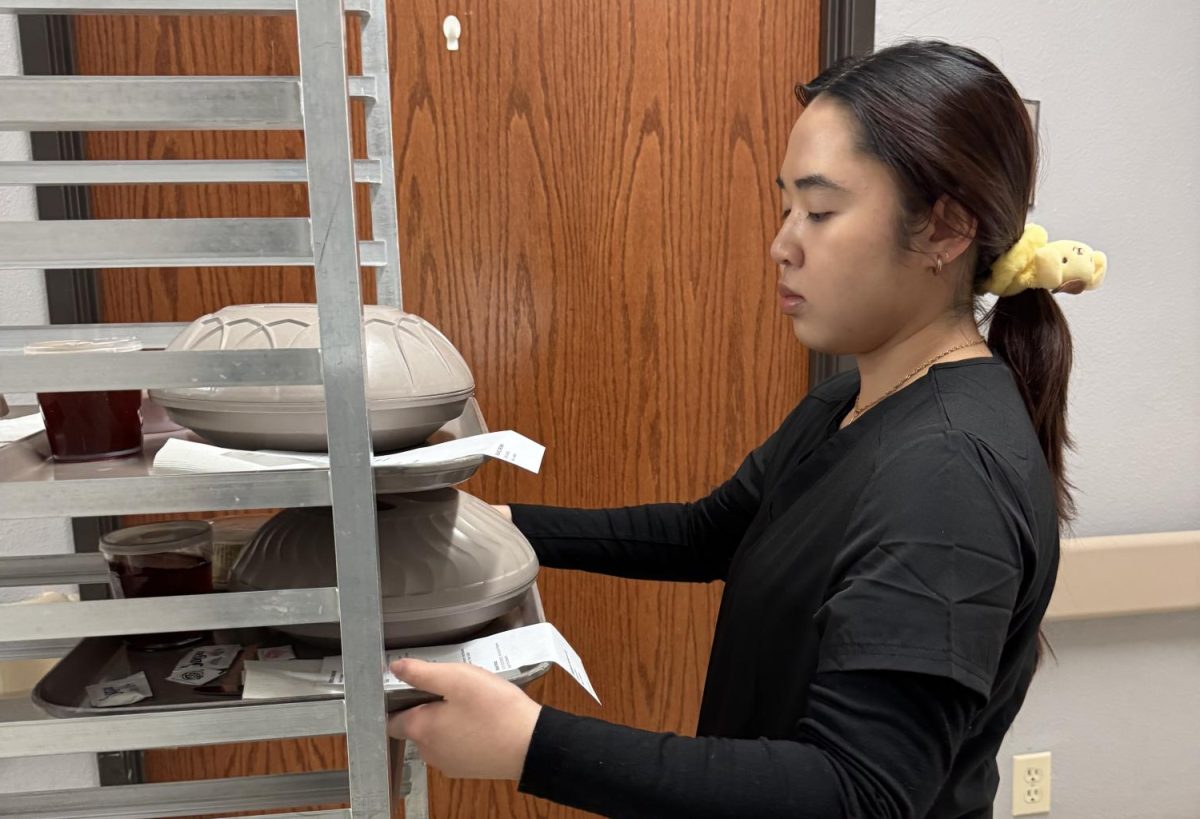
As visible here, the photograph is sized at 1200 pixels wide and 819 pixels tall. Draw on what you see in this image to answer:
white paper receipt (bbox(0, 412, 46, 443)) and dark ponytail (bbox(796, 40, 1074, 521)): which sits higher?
dark ponytail (bbox(796, 40, 1074, 521))

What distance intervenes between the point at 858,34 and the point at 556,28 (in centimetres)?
54

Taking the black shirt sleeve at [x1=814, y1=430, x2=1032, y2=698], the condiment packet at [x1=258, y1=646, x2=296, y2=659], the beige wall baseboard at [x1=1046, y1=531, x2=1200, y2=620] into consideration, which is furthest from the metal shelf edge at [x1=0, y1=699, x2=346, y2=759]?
the beige wall baseboard at [x1=1046, y1=531, x2=1200, y2=620]

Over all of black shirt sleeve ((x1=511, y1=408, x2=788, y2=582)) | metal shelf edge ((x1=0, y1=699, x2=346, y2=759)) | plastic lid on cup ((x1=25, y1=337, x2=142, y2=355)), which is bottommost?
black shirt sleeve ((x1=511, y1=408, x2=788, y2=582))

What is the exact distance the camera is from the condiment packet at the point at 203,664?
28.8 inches

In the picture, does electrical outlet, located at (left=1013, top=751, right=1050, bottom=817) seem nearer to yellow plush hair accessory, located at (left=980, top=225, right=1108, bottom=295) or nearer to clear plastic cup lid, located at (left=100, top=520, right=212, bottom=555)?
yellow plush hair accessory, located at (left=980, top=225, right=1108, bottom=295)

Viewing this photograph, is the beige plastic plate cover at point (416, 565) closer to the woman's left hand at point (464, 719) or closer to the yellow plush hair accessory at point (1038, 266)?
the woman's left hand at point (464, 719)

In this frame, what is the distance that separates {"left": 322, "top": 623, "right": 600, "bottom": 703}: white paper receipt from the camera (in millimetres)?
727

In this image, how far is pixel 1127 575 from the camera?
6.73 feet

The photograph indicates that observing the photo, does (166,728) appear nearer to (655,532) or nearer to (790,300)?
(790,300)

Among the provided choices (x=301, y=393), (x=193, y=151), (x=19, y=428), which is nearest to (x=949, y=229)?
(x=301, y=393)

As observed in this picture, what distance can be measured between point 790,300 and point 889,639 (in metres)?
0.36

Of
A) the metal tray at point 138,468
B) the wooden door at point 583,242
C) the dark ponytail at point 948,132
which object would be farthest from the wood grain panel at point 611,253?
Answer: the metal tray at point 138,468

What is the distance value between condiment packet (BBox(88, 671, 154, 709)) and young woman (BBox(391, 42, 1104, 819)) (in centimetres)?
19

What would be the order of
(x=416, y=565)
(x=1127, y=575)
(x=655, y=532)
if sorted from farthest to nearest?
1. (x=1127, y=575)
2. (x=655, y=532)
3. (x=416, y=565)
